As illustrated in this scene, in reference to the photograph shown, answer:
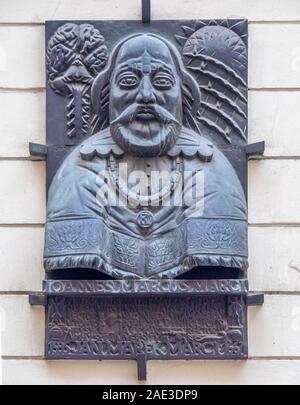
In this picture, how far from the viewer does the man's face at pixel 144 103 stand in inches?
183

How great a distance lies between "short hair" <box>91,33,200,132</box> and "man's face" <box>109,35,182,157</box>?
0.07 m

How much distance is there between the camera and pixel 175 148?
4703mm

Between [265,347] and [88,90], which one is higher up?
[88,90]

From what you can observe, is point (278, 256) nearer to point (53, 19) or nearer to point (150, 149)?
point (150, 149)

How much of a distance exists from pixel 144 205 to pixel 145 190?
6 centimetres

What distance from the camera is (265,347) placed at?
4.70 metres

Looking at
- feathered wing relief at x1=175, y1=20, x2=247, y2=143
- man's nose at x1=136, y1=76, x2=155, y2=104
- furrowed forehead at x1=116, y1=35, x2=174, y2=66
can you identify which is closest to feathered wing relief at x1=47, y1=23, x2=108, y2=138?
furrowed forehead at x1=116, y1=35, x2=174, y2=66

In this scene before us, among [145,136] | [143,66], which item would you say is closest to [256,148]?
[145,136]

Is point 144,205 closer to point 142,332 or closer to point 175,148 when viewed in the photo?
point 175,148

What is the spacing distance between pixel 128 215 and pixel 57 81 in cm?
63

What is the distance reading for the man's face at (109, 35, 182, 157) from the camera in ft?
15.3

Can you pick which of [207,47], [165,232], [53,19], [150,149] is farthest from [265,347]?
[53,19]

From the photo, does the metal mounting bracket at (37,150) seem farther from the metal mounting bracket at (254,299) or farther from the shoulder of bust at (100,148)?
the metal mounting bracket at (254,299)

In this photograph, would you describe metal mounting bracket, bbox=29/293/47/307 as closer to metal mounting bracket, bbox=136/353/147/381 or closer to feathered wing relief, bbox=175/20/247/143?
metal mounting bracket, bbox=136/353/147/381
